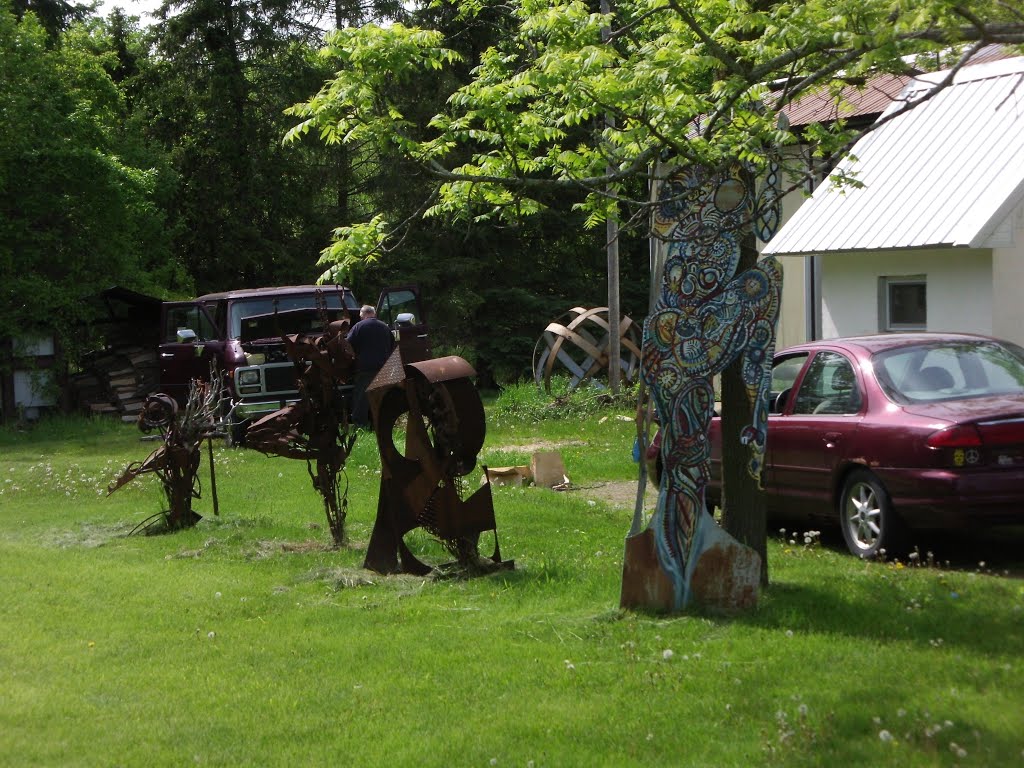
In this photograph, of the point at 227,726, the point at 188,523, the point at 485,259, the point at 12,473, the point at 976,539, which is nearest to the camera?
the point at 227,726

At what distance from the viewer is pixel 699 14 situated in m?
8.42

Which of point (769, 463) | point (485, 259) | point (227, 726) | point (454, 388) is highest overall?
point (485, 259)

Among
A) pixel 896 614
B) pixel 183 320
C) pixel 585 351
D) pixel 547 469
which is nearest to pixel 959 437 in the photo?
pixel 896 614

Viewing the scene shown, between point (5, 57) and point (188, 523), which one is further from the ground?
point (5, 57)

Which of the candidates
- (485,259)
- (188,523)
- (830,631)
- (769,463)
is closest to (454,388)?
(769,463)

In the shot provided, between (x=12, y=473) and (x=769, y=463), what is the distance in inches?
451

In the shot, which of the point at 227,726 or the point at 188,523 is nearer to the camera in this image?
the point at 227,726

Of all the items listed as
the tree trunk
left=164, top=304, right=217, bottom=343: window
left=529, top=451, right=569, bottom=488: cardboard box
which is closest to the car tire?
the tree trunk

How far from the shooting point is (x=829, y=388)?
995cm

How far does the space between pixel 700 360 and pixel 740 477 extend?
0.87m

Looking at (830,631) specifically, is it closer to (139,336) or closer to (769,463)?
(769,463)

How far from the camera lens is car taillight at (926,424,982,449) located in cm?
853

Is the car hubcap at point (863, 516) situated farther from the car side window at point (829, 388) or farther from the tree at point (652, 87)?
the tree at point (652, 87)

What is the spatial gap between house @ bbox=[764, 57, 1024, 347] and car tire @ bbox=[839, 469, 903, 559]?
5.17 meters
